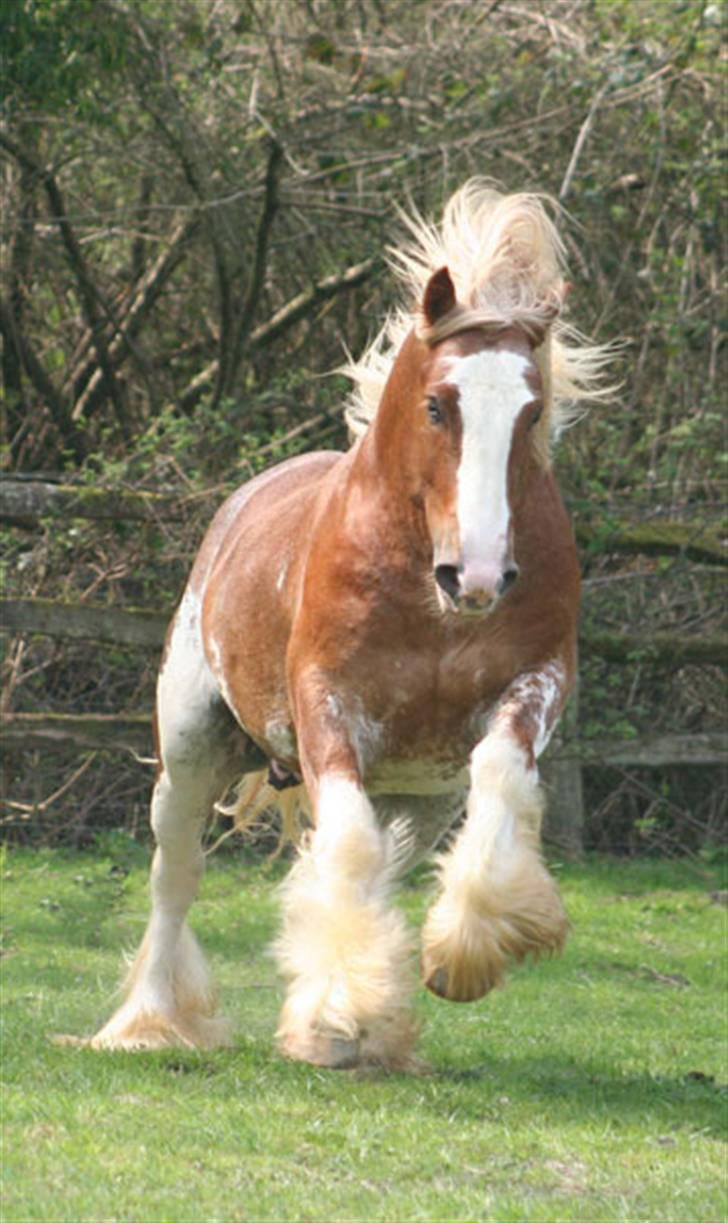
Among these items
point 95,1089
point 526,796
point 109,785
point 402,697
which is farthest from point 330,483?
point 109,785

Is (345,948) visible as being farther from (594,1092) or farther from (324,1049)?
(594,1092)

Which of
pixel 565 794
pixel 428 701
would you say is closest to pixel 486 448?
pixel 428 701

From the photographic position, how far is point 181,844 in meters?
7.81

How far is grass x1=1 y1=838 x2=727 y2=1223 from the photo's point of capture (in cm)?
481

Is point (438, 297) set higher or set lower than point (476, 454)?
higher

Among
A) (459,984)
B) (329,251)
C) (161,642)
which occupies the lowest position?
(459,984)

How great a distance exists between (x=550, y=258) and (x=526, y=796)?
161 cm

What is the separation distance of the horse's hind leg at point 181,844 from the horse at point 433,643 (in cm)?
53

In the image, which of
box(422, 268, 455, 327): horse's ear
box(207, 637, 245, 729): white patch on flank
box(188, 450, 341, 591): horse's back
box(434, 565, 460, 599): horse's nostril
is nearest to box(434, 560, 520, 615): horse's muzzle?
box(434, 565, 460, 599): horse's nostril

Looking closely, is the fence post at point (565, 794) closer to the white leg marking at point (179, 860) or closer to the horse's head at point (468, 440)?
the white leg marking at point (179, 860)

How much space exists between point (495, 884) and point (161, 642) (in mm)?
7000

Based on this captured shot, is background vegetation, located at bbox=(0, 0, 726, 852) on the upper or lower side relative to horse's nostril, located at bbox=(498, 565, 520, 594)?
upper

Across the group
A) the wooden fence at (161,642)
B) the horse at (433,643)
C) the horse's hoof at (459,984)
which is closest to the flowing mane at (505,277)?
the horse at (433,643)

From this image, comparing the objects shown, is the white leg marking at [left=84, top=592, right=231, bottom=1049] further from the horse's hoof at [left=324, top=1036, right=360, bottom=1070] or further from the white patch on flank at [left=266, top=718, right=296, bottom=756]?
the horse's hoof at [left=324, top=1036, right=360, bottom=1070]
